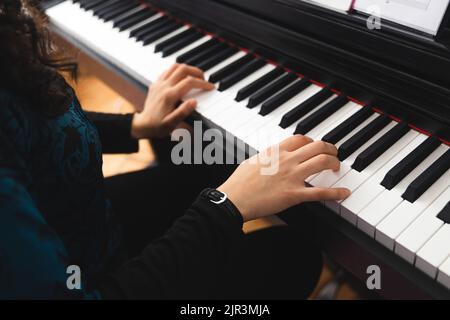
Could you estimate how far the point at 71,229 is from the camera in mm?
820

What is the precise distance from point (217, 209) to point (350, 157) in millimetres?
311

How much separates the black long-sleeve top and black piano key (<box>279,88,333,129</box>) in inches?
12.2

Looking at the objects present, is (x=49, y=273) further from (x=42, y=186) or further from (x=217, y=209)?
(x=217, y=209)

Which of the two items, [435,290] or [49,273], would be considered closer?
[49,273]

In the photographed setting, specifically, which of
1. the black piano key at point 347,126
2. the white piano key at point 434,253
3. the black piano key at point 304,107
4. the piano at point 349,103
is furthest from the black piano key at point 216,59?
the white piano key at point 434,253

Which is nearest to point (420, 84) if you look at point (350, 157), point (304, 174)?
point (350, 157)

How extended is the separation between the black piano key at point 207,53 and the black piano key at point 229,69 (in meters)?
0.10

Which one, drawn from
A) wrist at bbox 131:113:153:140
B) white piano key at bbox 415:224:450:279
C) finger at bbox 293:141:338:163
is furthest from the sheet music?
wrist at bbox 131:113:153:140

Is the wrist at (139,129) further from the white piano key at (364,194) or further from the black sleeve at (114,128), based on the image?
the white piano key at (364,194)

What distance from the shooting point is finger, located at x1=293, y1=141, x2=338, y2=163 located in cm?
86

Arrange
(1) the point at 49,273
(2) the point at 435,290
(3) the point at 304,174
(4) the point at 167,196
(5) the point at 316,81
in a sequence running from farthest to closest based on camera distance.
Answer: (4) the point at 167,196, (5) the point at 316,81, (3) the point at 304,174, (2) the point at 435,290, (1) the point at 49,273

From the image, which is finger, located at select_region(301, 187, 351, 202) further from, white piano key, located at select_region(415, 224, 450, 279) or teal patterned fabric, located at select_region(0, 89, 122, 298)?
teal patterned fabric, located at select_region(0, 89, 122, 298)

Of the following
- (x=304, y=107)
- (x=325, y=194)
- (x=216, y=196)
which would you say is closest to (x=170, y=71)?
(x=304, y=107)

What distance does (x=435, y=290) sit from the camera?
2.39ft
